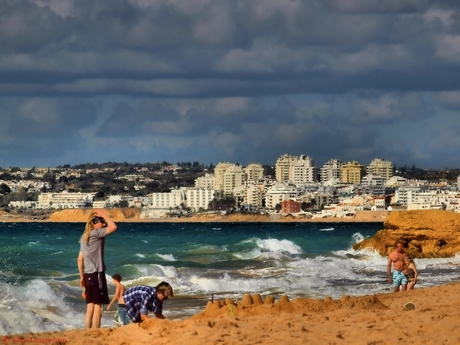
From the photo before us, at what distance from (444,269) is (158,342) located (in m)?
19.6

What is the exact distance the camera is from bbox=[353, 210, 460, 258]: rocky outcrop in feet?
115

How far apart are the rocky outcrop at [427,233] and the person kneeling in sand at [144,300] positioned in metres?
25.0

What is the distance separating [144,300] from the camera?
10.2 metres

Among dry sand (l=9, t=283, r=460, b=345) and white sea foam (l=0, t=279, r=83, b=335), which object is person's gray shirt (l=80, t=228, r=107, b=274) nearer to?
dry sand (l=9, t=283, r=460, b=345)

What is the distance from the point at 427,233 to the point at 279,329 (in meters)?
26.3

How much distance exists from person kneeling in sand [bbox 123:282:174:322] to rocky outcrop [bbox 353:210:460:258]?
25038 mm

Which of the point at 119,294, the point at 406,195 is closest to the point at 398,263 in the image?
the point at 119,294

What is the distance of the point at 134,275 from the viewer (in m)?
27.4

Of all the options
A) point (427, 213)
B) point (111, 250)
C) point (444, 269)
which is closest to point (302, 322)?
point (444, 269)

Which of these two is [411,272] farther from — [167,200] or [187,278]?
[167,200]

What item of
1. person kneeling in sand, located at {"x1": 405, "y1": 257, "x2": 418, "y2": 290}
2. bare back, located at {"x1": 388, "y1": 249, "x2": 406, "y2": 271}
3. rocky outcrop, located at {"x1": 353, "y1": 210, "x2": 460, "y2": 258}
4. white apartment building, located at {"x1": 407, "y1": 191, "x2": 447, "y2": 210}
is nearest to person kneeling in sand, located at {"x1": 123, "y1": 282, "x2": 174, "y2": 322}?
bare back, located at {"x1": 388, "y1": 249, "x2": 406, "y2": 271}

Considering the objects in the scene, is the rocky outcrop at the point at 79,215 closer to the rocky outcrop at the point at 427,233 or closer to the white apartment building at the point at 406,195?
the white apartment building at the point at 406,195

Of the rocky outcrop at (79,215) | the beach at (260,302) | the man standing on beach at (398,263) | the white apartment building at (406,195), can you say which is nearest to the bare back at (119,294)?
the beach at (260,302)

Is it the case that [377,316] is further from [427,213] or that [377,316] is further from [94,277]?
[427,213]
